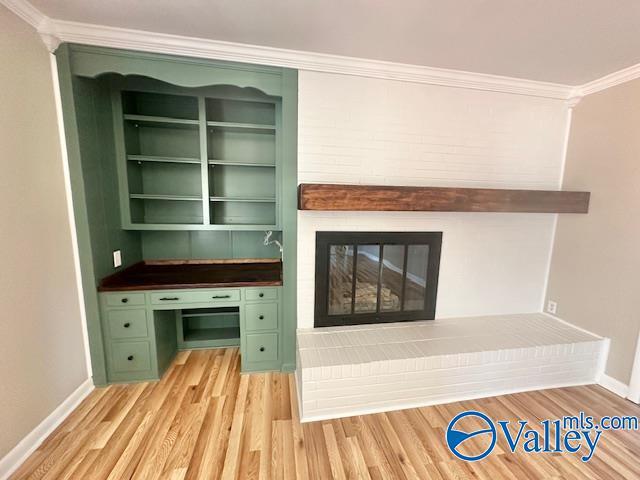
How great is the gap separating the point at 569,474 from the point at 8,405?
3.05 meters

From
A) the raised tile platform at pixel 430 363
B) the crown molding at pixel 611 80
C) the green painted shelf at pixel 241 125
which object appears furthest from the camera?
the green painted shelf at pixel 241 125

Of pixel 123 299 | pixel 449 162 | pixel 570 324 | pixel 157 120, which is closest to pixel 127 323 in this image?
pixel 123 299

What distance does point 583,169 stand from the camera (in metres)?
2.37

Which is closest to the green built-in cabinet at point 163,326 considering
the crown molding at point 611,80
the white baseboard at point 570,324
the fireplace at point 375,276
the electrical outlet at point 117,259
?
the electrical outlet at point 117,259

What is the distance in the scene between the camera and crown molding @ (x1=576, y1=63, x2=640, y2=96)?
199 centimetres

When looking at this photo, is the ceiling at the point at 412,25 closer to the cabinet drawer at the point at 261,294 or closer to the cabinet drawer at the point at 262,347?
the cabinet drawer at the point at 261,294

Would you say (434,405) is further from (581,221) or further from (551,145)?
(551,145)

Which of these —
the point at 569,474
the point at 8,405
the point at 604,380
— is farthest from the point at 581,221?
the point at 8,405

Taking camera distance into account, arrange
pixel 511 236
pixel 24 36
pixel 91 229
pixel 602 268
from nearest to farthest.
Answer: pixel 24 36, pixel 91 229, pixel 602 268, pixel 511 236

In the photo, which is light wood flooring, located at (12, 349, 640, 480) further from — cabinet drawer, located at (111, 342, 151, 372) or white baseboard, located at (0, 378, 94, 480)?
cabinet drawer, located at (111, 342, 151, 372)

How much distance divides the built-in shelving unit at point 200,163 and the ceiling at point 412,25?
1.97ft

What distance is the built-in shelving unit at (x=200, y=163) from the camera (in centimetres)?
226

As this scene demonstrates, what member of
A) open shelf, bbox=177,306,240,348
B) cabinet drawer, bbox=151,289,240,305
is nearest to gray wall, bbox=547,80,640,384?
cabinet drawer, bbox=151,289,240,305

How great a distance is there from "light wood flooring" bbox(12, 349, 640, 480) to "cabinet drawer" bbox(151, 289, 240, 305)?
2.18ft
